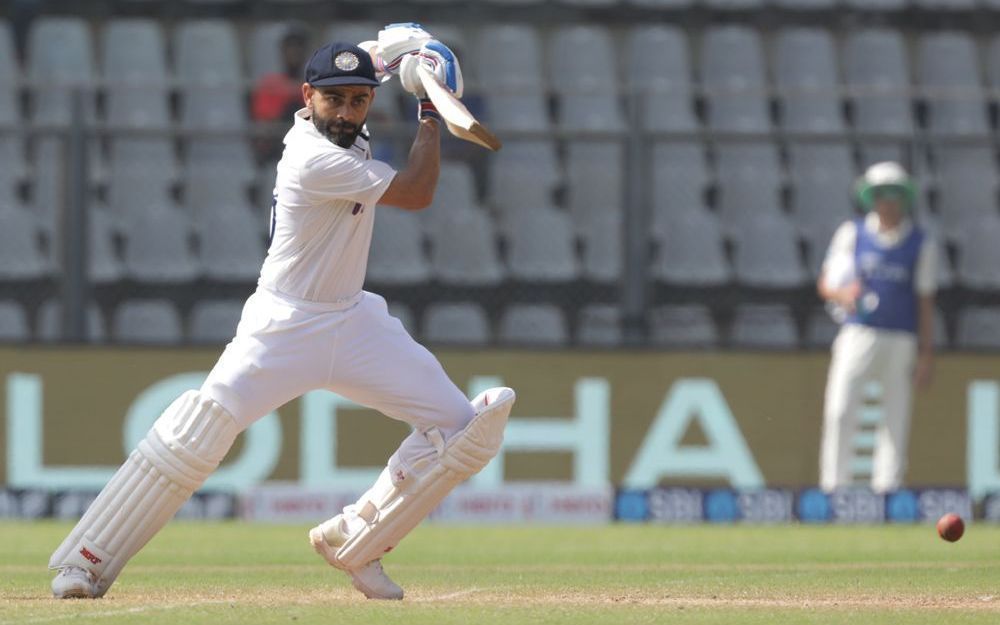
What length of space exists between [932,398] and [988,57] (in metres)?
4.44

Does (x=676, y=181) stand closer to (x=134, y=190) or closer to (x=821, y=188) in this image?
(x=821, y=188)

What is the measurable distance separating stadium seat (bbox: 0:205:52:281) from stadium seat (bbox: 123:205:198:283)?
0.56 metres

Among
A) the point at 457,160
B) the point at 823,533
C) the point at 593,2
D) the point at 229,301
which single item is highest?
the point at 593,2

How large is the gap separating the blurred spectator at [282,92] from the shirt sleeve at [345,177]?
20.4 feet

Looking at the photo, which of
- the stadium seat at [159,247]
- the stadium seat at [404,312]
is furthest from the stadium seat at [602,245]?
the stadium seat at [159,247]

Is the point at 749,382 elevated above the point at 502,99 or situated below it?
below

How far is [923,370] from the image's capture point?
39.2 ft

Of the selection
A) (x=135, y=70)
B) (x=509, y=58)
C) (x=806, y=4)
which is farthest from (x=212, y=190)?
(x=806, y=4)

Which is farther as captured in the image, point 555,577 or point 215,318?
point 215,318

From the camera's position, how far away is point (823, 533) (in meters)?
10.7

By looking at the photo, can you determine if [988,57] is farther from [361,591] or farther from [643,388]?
[361,591]

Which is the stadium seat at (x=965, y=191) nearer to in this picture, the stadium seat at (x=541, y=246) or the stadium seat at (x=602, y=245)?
the stadium seat at (x=602, y=245)

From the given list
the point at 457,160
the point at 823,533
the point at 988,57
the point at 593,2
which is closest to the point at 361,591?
the point at 823,533

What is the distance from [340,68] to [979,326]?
25.1 ft
